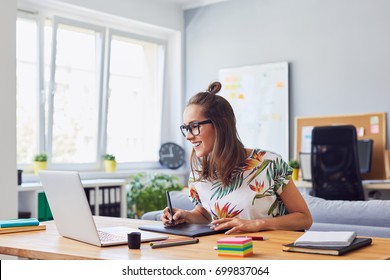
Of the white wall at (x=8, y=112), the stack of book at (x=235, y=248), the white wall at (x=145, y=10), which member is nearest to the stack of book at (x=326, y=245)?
the stack of book at (x=235, y=248)

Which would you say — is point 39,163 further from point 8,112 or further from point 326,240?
point 326,240

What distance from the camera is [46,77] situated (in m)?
5.64

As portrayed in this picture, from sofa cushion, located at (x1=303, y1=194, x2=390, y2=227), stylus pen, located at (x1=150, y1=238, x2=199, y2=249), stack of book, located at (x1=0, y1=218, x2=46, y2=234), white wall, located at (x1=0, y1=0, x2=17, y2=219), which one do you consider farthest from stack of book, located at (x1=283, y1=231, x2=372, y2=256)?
white wall, located at (x1=0, y1=0, x2=17, y2=219)

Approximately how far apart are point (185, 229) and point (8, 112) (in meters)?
2.13

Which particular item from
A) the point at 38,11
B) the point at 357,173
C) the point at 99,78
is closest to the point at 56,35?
the point at 38,11

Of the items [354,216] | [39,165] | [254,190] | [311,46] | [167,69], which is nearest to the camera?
[254,190]

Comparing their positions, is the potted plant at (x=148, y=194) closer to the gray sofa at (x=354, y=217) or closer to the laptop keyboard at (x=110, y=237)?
the gray sofa at (x=354, y=217)

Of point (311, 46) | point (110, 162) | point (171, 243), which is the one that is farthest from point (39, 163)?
point (171, 243)

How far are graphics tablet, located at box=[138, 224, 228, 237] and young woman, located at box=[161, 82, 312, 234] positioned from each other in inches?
2.4

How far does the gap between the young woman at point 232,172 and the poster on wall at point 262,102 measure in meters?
3.86

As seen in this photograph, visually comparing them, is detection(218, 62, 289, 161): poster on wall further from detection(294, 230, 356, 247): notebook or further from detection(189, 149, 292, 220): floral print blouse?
detection(294, 230, 356, 247): notebook

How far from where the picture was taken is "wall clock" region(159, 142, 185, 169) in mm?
6762

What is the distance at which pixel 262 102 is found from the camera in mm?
6195

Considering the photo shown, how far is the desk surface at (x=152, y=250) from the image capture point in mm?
1531
